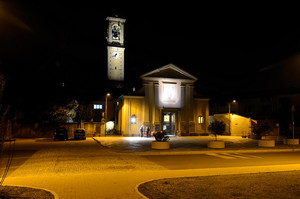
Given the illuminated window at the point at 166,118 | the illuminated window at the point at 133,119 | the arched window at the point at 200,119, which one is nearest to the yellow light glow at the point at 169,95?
the arched window at the point at 200,119

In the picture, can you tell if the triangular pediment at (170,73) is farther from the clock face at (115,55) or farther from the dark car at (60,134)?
the clock face at (115,55)

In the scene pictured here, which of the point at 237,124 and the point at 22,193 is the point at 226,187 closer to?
the point at 22,193

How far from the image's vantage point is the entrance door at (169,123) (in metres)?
44.0

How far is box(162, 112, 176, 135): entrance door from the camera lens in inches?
1734

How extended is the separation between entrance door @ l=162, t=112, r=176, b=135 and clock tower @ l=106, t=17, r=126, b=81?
1657cm

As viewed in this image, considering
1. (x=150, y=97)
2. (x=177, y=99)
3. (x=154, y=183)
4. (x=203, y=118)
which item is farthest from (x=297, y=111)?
(x=154, y=183)

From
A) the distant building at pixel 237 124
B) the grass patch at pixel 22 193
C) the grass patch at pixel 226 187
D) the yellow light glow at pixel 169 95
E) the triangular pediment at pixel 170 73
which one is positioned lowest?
the grass patch at pixel 226 187

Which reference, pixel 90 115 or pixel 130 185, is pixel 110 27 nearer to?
pixel 90 115

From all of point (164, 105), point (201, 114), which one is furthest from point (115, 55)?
point (201, 114)

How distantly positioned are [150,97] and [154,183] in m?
31.9

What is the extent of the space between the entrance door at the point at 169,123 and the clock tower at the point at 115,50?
16572 mm

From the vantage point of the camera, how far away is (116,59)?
2263 inches

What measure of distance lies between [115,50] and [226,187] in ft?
169

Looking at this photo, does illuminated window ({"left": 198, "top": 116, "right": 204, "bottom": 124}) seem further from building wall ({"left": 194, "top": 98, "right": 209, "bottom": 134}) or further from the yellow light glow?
the yellow light glow
